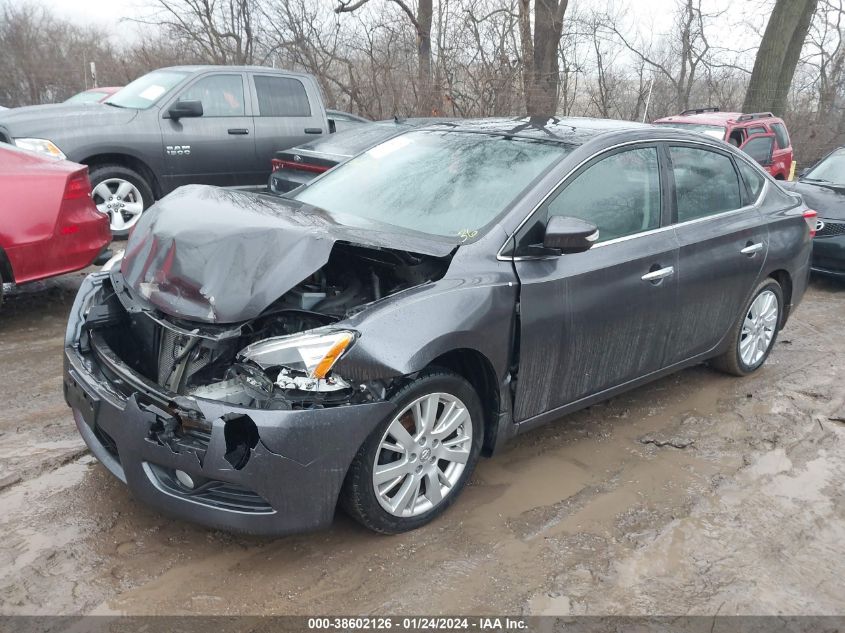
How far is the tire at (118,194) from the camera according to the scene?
24.5 ft

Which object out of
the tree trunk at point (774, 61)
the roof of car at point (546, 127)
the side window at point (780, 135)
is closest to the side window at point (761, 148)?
the side window at point (780, 135)

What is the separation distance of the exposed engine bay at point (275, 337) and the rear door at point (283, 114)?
5.52 m

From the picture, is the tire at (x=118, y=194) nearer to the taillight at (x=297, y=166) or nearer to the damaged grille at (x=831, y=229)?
the taillight at (x=297, y=166)

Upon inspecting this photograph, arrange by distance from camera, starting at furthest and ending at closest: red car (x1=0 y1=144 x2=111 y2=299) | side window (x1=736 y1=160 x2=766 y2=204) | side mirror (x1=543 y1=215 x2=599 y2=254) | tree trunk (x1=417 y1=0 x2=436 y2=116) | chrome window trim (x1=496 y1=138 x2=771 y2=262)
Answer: tree trunk (x1=417 y1=0 x2=436 y2=116)
red car (x1=0 y1=144 x2=111 y2=299)
side window (x1=736 y1=160 x2=766 y2=204)
chrome window trim (x1=496 y1=138 x2=771 y2=262)
side mirror (x1=543 y1=215 x2=599 y2=254)

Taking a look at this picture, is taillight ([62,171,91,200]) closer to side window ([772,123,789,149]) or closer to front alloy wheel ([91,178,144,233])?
front alloy wheel ([91,178,144,233])

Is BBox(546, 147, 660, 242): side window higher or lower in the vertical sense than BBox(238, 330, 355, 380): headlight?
higher

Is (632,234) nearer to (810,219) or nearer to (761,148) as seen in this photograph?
(810,219)

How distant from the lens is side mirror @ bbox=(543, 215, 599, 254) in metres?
3.24

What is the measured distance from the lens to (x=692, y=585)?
2.92m

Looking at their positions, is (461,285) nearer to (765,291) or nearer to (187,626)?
(187,626)

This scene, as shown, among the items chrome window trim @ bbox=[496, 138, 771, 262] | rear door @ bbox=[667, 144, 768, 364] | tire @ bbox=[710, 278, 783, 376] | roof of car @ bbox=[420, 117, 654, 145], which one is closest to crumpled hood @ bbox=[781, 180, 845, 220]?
tire @ bbox=[710, 278, 783, 376]

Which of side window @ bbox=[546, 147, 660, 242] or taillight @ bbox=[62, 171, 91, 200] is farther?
taillight @ bbox=[62, 171, 91, 200]

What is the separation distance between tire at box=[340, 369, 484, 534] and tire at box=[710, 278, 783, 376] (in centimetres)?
243

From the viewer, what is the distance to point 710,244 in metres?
4.24
